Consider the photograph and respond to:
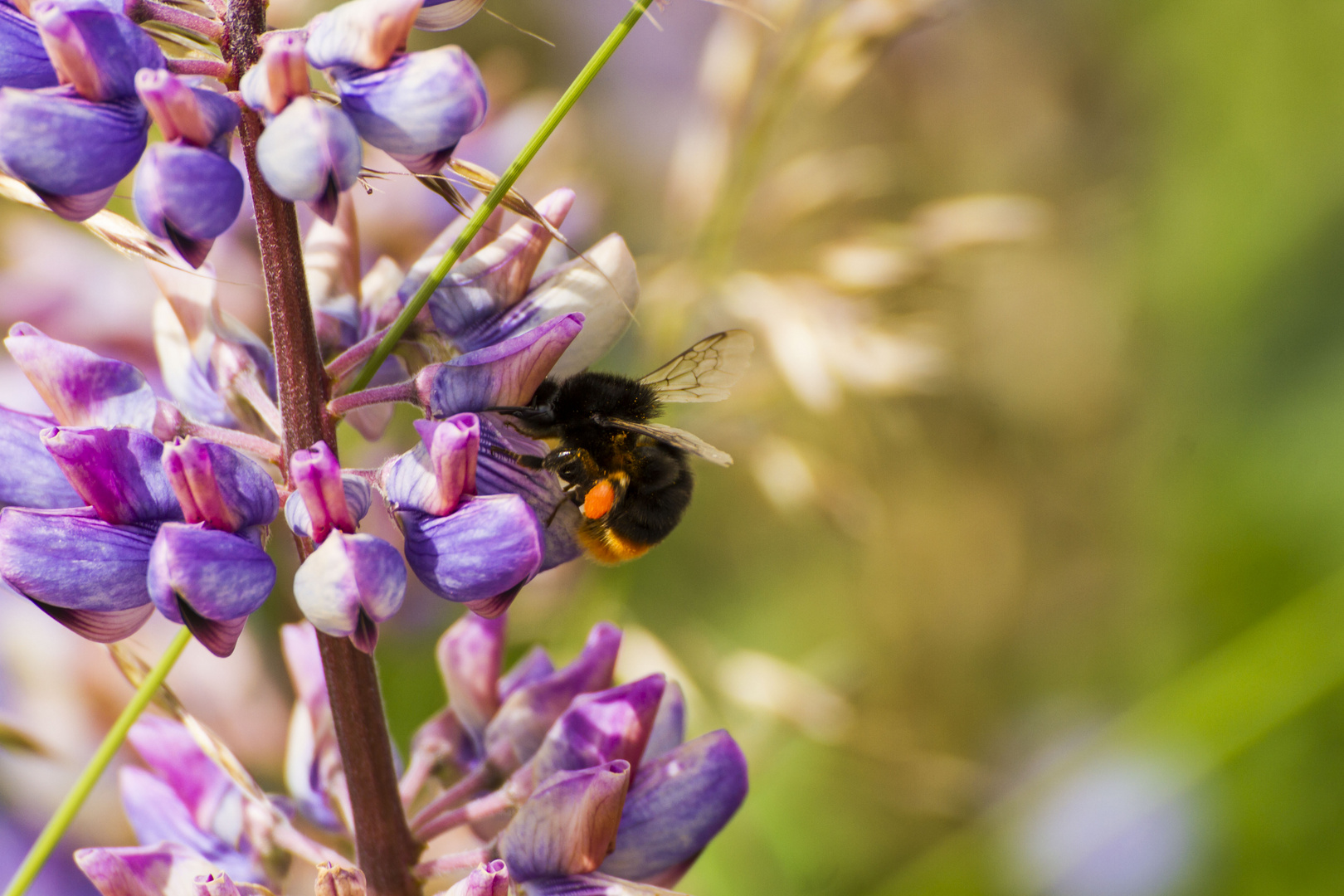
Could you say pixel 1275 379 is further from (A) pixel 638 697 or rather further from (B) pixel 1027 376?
(A) pixel 638 697

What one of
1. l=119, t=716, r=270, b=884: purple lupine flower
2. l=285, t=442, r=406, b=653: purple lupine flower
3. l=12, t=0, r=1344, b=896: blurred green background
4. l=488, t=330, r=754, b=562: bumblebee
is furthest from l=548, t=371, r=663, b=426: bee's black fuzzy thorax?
l=12, t=0, r=1344, b=896: blurred green background

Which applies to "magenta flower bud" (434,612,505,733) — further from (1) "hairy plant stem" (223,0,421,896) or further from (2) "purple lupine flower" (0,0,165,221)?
(2) "purple lupine flower" (0,0,165,221)

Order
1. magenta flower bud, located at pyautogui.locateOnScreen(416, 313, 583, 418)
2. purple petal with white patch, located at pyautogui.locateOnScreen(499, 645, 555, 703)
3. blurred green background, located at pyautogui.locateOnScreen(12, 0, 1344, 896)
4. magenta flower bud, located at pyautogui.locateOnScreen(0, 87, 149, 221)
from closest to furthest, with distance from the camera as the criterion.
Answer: magenta flower bud, located at pyautogui.locateOnScreen(0, 87, 149, 221) < magenta flower bud, located at pyautogui.locateOnScreen(416, 313, 583, 418) < purple petal with white patch, located at pyautogui.locateOnScreen(499, 645, 555, 703) < blurred green background, located at pyautogui.locateOnScreen(12, 0, 1344, 896)

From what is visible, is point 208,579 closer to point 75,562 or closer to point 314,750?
point 75,562

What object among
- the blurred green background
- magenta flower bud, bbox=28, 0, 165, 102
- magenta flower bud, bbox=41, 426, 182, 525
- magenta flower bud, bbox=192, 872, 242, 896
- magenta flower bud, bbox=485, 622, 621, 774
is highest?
the blurred green background

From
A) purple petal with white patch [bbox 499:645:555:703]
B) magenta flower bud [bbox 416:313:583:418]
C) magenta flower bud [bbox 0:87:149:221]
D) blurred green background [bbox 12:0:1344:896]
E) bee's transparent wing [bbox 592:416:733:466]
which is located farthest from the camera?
blurred green background [bbox 12:0:1344:896]

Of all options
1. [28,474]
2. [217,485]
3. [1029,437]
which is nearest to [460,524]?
[217,485]

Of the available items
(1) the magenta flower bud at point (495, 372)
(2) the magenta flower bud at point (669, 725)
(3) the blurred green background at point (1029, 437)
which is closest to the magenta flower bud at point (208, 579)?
(1) the magenta flower bud at point (495, 372)
